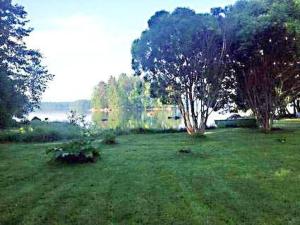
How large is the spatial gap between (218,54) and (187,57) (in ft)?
5.75

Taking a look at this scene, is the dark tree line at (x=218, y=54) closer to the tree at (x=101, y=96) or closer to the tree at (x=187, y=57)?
the tree at (x=187, y=57)

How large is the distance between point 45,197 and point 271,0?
16.5 metres

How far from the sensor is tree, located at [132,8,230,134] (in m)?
17.9

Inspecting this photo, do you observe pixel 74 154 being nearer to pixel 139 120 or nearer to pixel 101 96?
pixel 139 120

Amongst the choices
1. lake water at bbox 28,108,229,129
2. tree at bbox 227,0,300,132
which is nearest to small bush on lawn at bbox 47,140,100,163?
tree at bbox 227,0,300,132

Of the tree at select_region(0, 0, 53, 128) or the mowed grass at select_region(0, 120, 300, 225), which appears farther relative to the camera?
the tree at select_region(0, 0, 53, 128)

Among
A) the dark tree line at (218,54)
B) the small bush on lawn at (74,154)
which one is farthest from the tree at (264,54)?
the small bush on lawn at (74,154)

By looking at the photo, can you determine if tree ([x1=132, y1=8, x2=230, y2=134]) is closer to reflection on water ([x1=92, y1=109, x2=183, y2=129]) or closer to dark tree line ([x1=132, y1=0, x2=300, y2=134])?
dark tree line ([x1=132, y1=0, x2=300, y2=134])

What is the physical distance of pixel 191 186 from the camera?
23.7 ft

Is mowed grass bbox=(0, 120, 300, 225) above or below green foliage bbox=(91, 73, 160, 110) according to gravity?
below

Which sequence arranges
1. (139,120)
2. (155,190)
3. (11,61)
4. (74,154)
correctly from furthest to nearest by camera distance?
(139,120) < (11,61) < (74,154) < (155,190)

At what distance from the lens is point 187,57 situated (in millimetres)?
18641

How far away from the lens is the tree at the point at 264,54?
58.3 ft

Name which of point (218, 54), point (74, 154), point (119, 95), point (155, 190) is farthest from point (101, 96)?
point (155, 190)
